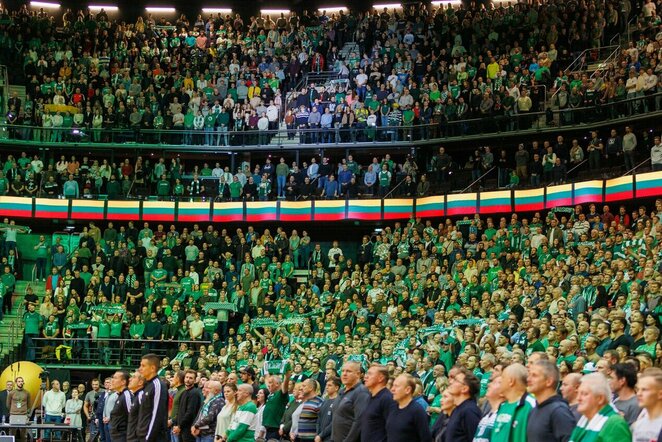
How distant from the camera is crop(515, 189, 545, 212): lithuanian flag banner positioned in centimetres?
3162

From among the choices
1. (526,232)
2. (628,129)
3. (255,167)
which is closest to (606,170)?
(628,129)

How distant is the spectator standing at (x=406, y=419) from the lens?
11305 mm

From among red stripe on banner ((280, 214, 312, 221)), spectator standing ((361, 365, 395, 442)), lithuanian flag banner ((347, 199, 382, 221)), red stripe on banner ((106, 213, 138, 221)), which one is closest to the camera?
spectator standing ((361, 365, 395, 442))

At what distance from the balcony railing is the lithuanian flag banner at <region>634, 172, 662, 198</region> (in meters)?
3.65

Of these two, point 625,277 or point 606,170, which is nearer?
point 625,277

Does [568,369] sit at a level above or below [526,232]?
below

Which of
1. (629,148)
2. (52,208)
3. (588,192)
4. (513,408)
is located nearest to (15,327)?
(52,208)

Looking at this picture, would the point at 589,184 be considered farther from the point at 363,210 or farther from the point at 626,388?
the point at 626,388

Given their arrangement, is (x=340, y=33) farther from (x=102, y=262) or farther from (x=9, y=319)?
(x=9, y=319)


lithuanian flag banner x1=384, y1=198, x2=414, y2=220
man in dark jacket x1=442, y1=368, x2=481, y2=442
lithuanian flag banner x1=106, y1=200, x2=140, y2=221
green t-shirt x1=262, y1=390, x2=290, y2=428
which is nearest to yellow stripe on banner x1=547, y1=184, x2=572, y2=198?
lithuanian flag banner x1=384, y1=198, x2=414, y2=220

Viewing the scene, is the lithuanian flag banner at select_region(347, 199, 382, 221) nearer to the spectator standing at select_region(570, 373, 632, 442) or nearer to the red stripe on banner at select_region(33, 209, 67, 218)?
the red stripe on banner at select_region(33, 209, 67, 218)

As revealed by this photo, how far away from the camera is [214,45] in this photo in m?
42.9

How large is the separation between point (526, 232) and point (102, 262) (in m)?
12.9

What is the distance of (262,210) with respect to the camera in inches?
1433
